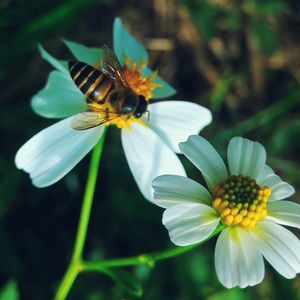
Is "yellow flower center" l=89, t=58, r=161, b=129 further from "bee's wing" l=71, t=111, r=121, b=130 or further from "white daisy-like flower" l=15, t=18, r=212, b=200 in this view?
"bee's wing" l=71, t=111, r=121, b=130

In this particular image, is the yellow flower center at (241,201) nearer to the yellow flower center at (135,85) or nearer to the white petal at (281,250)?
the white petal at (281,250)

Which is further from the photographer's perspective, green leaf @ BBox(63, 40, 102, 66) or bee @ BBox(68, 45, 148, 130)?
green leaf @ BBox(63, 40, 102, 66)

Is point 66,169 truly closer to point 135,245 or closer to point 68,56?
point 135,245

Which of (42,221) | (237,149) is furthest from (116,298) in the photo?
(237,149)

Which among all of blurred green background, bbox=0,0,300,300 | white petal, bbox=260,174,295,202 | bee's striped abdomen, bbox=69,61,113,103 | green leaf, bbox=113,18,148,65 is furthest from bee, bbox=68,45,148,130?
blurred green background, bbox=0,0,300,300

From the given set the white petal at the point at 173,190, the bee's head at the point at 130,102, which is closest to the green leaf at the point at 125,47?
the bee's head at the point at 130,102

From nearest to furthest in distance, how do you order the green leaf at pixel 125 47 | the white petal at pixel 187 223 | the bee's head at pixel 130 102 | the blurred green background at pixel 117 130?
the white petal at pixel 187 223 → the bee's head at pixel 130 102 → the green leaf at pixel 125 47 → the blurred green background at pixel 117 130
